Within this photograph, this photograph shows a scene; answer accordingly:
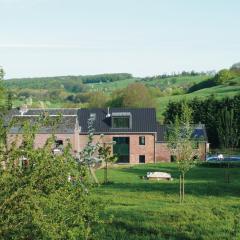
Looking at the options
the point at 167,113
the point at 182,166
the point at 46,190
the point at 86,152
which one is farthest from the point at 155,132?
the point at 46,190

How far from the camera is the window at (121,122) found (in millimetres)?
67500

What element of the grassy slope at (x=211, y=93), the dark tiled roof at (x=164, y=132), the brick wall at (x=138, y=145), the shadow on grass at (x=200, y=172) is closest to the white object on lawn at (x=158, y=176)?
the shadow on grass at (x=200, y=172)

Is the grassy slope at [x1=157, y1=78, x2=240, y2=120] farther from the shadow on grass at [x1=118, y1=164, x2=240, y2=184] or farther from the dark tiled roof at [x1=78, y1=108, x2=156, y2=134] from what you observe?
the shadow on grass at [x1=118, y1=164, x2=240, y2=184]

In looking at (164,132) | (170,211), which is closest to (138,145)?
(164,132)

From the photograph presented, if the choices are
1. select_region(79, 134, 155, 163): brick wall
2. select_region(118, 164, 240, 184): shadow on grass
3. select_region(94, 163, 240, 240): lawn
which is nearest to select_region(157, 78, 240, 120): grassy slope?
select_region(79, 134, 155, 163): brick wall

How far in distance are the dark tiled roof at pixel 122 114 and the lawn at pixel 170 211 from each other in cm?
2623

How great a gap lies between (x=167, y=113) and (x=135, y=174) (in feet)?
130

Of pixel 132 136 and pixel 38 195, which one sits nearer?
pixel 38 195

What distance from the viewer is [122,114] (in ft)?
220

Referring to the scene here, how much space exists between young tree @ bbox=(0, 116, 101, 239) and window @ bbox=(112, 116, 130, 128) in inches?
2188

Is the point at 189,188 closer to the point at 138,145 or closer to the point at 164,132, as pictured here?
the point at 164,132

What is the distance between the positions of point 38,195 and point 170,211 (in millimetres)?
17340

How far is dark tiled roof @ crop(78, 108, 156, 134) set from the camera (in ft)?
219

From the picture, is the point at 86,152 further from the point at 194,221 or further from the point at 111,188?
the point at 111,188
